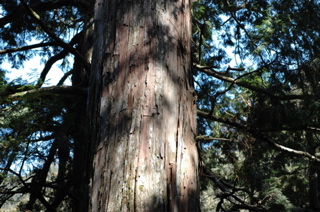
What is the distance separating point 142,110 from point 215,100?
1085 millimetres

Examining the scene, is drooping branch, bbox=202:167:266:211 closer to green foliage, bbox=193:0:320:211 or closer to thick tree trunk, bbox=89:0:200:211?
green foliage, bbox=193:0:320:211

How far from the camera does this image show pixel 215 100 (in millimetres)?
2512

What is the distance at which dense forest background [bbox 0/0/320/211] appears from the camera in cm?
342

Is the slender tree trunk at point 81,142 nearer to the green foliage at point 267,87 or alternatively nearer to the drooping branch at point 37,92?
the drooping branch at point 37,92

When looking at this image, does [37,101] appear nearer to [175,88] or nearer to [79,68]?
[79,68]

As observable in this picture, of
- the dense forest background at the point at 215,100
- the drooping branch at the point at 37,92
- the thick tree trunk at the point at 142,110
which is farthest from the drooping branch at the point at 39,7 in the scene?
the thick tree trunk at the point at 142,110

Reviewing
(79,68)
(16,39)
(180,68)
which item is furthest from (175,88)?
(16,39)

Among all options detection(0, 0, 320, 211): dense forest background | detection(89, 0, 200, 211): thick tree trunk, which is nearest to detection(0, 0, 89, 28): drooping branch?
detection(0, 0, 320, 211): dense forest background

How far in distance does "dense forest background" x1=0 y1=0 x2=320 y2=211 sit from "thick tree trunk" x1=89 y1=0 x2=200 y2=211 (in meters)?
0.40

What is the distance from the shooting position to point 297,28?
5.35m

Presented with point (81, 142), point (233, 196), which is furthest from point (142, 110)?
point (81, 142)

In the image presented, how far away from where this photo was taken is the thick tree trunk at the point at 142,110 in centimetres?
144

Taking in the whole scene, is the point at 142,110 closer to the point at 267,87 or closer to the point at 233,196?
the point at 233,196

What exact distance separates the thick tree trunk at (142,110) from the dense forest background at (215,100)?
40cm
